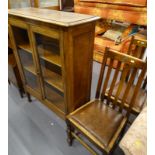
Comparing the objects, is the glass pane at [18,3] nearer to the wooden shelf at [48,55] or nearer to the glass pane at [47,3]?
the glass pane at [47,3]

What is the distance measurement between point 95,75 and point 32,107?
1.38m

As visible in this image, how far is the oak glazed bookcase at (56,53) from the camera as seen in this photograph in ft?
3.85

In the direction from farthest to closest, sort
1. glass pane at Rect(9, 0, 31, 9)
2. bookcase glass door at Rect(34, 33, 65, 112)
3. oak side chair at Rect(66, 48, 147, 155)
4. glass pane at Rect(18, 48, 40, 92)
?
glass pane at Rect(9, 0, 31, 9) < glass pane at Rect(18, 48, 40, 92) < bookcase glass door at Rect(34, 33, 65, 112) < oak side chair at Rect(66, 48, 147, 155)

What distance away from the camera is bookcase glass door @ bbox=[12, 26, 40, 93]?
171cm

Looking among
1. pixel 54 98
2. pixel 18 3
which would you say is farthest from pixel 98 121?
pixel 18 3

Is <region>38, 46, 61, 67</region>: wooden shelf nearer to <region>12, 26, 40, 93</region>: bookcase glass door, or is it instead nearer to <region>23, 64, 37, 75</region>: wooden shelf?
<region>12, 26, 40, 93</region>: bookcase glass door

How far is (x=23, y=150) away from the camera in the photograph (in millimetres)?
1610

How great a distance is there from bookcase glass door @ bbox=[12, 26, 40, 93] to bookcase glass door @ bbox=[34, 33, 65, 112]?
0.51 ft

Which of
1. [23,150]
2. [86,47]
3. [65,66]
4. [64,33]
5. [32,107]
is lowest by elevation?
[23,150]

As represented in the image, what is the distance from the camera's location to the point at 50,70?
175 centimetres

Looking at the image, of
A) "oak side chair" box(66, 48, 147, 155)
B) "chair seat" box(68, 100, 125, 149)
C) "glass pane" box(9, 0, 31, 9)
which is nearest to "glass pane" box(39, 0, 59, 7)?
"glass pane" box(9, 0, 31, 9)

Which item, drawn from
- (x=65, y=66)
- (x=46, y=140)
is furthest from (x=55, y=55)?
(x=46, y=140)
